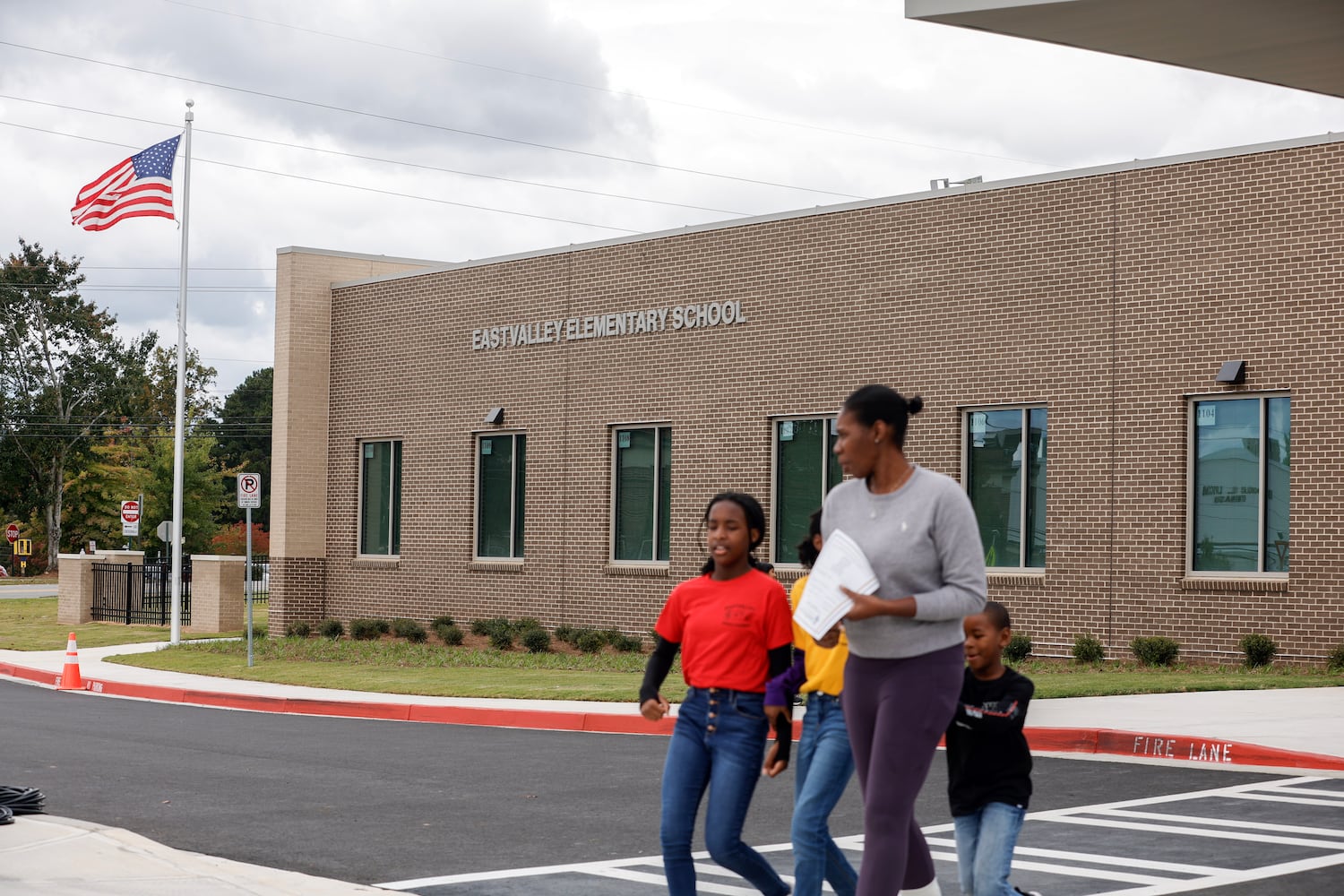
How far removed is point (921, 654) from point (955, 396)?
17638 millimetres

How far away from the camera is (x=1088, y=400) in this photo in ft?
70.0

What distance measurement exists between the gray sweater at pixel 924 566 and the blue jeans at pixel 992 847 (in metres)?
1.25

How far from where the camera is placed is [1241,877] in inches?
327

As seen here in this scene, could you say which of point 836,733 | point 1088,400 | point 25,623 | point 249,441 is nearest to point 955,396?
point 1088,400

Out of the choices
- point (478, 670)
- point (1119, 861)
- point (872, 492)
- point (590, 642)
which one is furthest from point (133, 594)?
point (872, 492)

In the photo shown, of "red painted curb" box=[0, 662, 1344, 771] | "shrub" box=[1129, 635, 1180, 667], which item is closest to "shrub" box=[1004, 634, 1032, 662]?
"shrub" box=[1129, 635, 1180, 667]

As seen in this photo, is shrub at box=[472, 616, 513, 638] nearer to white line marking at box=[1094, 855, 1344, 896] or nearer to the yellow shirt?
white line marking at box=[1094, 855, 1344, 896]

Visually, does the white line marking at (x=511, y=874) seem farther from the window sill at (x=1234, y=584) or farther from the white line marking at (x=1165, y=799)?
the window sill at (x=1234, y=584)

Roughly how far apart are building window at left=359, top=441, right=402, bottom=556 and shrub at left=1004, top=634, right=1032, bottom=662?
12988 millimetres

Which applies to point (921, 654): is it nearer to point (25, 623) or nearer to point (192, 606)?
point (192, 606)

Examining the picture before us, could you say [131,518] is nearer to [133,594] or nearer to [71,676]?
[133,594]

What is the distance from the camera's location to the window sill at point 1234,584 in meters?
19.6

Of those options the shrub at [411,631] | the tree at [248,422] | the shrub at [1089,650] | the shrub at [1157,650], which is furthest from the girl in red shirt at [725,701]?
the tree at [248,422]

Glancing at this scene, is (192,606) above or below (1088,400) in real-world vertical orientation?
below
